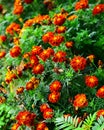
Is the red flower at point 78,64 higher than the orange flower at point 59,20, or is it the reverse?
the orange flower at point 59,20

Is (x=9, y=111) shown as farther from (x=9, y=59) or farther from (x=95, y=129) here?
(x=95, y=129)

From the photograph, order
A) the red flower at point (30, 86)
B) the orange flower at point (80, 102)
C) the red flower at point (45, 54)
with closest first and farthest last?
1. the orange flower at point (80, 102)
2. the red flower at point (30, 86)
3. the red flower at point (45, 54)

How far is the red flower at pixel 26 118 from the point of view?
310 cm

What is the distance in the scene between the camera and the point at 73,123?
8.79 ft

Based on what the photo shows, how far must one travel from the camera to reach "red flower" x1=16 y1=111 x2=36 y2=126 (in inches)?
122

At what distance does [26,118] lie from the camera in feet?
10.2

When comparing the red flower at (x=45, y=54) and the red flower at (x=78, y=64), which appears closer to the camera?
the red flower at (x=78, y=64)

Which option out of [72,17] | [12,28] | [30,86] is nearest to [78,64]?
[30,86]

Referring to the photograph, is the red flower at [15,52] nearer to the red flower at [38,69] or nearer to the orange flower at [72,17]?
the red flower at [38,69]

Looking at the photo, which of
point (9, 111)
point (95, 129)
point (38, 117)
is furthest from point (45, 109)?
point (95, 129)

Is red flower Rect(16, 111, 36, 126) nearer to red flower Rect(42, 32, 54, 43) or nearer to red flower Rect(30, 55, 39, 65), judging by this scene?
red flower Rect(30, 55, 39, 65)

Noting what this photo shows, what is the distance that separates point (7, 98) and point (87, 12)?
1254 millimetres

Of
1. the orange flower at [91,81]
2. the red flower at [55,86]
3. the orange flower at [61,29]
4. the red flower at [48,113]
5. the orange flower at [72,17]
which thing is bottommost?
the red flower at [48,113]

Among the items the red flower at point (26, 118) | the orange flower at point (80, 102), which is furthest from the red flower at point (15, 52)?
the orange flower at point (80, 102)
